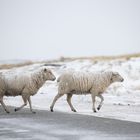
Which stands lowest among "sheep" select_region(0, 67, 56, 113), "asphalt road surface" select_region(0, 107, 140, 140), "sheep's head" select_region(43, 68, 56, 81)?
"asphalt road surface" select_region(0, 107, 140, 140)

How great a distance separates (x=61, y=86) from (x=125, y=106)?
3.02m

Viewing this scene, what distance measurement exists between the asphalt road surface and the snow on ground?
4.85 ft

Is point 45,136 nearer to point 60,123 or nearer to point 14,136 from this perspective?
point 14,136

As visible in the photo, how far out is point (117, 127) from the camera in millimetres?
12906

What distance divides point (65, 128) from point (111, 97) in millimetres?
13656

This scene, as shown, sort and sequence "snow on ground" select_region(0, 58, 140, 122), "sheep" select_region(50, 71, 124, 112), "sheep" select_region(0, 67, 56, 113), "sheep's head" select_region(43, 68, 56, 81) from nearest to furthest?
1. "sheep" select_region(0, 67, 56, 113)
2. "snow on ground" select_region(0, 58, 140, 122)
3. "sheep's head" select_region(43, 68, 56, 81)
4. "sheep" select_region(50, 71, 124, 112)

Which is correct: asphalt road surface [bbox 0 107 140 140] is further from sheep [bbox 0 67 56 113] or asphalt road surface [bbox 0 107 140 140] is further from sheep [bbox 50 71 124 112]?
sheep [bbox 50 71 124 112]

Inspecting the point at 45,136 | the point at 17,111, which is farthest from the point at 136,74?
the point at 45,136

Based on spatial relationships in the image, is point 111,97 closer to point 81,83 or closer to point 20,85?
point 81,83

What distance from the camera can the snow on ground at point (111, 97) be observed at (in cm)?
1856

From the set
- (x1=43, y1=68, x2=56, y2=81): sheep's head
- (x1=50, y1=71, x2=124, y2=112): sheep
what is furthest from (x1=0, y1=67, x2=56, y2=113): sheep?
(x1=50, y1=71, x2=124, y2=112): sheep

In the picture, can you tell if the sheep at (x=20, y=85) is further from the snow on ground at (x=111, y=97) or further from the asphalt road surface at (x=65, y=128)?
the asphalt road surface at (x=65, y=128)

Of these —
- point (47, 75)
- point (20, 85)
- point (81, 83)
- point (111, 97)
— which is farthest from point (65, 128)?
point (111, 97)

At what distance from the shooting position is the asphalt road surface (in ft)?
36.8
